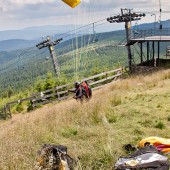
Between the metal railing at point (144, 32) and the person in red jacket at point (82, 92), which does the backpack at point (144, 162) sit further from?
the metal railing at point (144, 32)

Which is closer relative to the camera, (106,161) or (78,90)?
(106,161)

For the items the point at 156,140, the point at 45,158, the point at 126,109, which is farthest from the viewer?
the point at 126,109

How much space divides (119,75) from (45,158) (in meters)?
21.1

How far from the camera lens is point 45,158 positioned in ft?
15.7

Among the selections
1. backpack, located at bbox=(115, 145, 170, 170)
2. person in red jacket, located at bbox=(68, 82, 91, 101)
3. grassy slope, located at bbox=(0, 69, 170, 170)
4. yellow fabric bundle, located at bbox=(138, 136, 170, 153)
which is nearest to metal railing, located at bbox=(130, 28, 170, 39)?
person in red jacket, located at bbox=(68, 82, 91, 101)

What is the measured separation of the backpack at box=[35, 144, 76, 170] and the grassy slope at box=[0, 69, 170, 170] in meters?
0.16

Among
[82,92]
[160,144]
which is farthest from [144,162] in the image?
[82,92]

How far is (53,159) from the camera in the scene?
4758 mm

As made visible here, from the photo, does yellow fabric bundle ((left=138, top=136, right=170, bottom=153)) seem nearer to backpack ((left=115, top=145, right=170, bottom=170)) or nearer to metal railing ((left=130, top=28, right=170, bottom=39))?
backpack ((left=115, top=145, right=170, bottom=170))

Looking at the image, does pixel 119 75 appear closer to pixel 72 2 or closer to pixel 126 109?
pixel 126 109

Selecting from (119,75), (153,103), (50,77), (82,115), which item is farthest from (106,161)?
(50,77)

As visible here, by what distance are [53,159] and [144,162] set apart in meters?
1.41

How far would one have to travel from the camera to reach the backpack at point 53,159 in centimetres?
458

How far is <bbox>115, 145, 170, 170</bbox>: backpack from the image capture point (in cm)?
431
